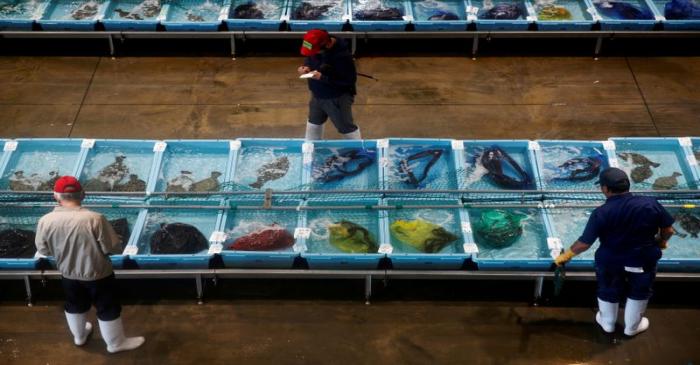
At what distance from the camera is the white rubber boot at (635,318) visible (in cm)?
562

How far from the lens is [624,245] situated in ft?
17.2

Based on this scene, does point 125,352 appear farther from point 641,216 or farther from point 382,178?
point 641,216

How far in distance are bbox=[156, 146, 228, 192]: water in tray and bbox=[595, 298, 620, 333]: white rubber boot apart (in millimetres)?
3292

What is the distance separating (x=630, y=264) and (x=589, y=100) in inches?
139

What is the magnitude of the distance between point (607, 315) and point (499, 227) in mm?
1073

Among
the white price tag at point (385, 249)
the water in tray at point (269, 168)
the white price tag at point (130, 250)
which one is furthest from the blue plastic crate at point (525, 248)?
the white price tag at point (130, 250)

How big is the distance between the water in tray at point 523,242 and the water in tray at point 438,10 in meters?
3.38

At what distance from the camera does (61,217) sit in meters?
4.94

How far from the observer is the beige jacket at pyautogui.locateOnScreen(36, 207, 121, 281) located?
194 inches

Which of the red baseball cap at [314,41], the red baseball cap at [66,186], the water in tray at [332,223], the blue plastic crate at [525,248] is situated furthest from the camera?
the red baseball cap at [314,41]

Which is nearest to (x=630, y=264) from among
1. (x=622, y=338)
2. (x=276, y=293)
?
(x=622, y=338)

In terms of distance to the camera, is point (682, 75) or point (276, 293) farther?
point (682, 75)

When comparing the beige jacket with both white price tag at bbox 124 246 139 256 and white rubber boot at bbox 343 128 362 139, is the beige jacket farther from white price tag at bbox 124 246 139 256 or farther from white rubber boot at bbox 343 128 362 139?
white rubber boot at bbox 343 128 362 139

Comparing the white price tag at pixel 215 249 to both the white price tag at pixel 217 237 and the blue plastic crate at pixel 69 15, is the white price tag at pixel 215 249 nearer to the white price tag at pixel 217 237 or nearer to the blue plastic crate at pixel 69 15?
the white price tag at pixel 217 237
